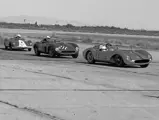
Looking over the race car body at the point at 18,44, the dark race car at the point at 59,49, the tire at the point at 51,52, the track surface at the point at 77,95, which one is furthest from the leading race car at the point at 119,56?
the race car body at the point at 18,44

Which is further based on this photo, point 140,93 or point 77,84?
point 77,84

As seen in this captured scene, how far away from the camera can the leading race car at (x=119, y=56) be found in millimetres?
22453

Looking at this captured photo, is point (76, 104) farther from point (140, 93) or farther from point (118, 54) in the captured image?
point (118, 54)

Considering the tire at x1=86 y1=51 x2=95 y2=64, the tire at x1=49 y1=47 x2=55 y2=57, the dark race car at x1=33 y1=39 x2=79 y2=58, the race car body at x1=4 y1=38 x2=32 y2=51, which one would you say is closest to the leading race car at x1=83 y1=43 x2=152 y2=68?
the tire at x1=86 y1=51 x2=95 y2=64

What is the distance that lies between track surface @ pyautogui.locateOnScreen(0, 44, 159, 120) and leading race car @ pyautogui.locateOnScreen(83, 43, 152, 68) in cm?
365

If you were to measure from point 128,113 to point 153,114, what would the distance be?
523 mm

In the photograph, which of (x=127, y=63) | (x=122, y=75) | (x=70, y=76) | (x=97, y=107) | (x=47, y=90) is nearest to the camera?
(x=97, y=107)

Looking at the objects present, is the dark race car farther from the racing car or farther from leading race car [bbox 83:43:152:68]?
the racing car

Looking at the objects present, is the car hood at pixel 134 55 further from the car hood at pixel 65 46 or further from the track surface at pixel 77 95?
the car hood at pixel 65 46

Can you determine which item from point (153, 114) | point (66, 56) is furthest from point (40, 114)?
point (66, 56)

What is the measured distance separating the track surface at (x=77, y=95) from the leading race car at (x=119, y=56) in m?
3.65

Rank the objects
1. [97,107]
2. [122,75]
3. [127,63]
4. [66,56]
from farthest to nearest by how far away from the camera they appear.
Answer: [66,56] → [127,63] → [122,75] → [97,107]

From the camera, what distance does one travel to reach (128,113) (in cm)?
1032

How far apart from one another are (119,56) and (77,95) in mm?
10443
